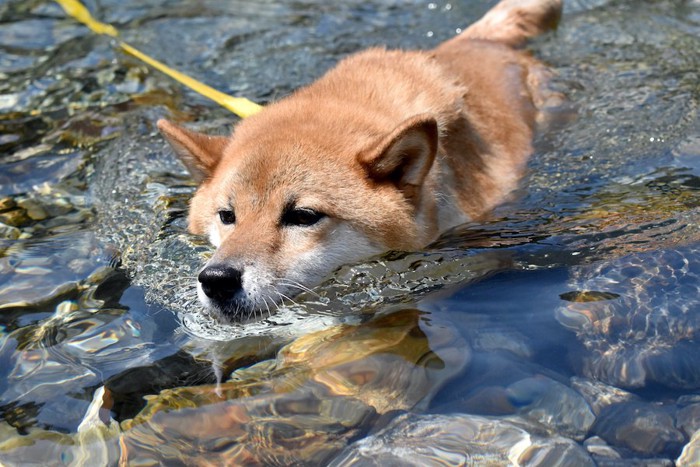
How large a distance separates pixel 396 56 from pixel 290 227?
2063 millimetres

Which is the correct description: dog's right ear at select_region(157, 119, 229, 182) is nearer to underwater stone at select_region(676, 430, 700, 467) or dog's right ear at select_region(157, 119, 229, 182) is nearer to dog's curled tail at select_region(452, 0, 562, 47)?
underwater stone at select_region(676, 430, 700, 467)

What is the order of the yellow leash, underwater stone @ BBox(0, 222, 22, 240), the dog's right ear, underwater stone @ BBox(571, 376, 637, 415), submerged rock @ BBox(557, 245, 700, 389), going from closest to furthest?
1. underwater stone @ BBox(571, 376, 637, 415)
2. submerged rock @ BBox(557, 245, 700, 389)
3. the dog's right ear
4. underwater stone @ BBox(0, 222, 22, 240)
5. the yellow leash

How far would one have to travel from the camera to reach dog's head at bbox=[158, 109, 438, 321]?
4.21 metres

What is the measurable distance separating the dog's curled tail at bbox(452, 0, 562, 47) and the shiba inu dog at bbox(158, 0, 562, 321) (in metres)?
1.97

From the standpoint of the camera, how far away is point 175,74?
7422mm

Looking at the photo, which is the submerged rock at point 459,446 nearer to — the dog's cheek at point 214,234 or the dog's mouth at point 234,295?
the dog's mouth at point 234,295

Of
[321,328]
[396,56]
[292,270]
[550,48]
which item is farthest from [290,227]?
[550,48]

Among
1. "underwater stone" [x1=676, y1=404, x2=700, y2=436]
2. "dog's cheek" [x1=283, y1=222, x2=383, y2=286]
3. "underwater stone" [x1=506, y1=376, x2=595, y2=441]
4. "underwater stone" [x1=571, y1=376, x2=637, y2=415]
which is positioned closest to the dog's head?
"dog's cheek" [x1=283, y1=222, x2=383, y2=286]

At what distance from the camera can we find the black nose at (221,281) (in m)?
4.02

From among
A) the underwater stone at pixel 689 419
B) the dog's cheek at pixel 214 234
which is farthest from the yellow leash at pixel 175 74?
the underwater stone at pixel 689 419

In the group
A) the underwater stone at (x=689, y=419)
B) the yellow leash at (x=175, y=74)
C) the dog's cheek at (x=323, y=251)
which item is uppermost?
the yellow leash at (x=175, y=74)

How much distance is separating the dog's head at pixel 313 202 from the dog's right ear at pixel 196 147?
0.82 feet

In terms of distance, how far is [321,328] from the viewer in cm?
436

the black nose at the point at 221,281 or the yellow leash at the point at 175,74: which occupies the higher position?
the yellow leash at the point at 175,74
